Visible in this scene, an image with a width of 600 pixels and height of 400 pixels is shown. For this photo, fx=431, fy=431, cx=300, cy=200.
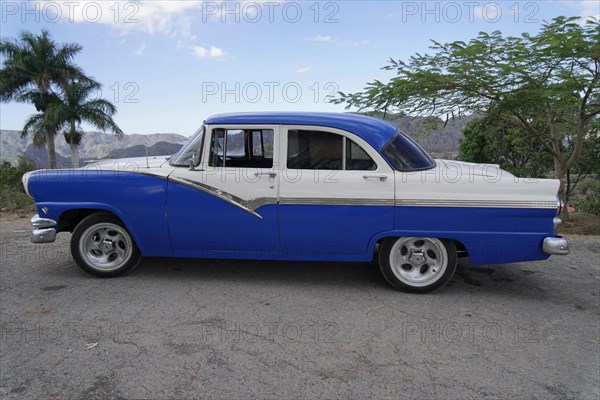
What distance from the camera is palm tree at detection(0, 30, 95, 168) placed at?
31.5 m

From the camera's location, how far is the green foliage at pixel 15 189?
10367 millimetres

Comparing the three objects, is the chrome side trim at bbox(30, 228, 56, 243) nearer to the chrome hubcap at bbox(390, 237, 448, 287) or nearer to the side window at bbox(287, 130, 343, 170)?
the side window at bbox(287, 130, 343, 170)

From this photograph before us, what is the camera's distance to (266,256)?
4586 mm

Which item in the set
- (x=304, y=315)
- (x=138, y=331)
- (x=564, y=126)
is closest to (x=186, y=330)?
(x=138, y=331)

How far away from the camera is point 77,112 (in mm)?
34156

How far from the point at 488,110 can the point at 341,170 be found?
21.1 ft

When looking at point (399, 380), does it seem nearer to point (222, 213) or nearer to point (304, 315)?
point (304, 315)

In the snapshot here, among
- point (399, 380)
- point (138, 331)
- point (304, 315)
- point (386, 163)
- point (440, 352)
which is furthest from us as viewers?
point (386, 163)

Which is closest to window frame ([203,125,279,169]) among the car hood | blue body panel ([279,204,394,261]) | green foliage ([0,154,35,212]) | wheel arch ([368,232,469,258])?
the car hood

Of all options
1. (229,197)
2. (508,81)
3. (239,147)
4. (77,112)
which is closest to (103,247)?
(229,197)

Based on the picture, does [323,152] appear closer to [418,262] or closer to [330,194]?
[330,194]

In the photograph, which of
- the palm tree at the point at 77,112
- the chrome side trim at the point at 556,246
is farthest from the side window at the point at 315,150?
the palm tree at the point at 77,112

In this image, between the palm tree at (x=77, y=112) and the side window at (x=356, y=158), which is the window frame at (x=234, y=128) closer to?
the side window at (x=356, y=158)

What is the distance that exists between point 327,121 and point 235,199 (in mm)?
1260
